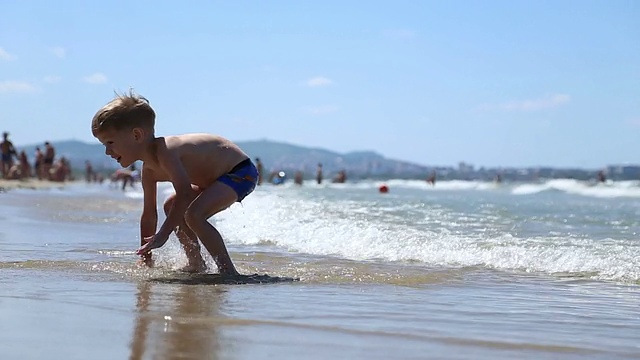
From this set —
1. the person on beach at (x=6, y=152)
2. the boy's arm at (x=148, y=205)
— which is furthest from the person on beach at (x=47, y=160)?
the boy's arm at (x=148, y=205)

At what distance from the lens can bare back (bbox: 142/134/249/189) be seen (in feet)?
17.1

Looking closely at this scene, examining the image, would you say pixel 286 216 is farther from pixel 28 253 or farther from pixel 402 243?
pixel 28 253

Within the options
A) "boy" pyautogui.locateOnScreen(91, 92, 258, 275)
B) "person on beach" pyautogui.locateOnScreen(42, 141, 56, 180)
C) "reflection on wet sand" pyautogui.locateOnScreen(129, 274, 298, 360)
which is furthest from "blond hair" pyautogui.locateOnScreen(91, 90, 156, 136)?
"person on beach" pyautogui.locateOnScreen(42, 141, 56, 180)

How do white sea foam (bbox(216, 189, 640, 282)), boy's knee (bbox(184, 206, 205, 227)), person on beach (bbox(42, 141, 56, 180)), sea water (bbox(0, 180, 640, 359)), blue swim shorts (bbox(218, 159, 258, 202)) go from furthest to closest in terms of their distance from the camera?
person on beach (bbox(42, 141, 56, 180)), white sea foam (bbox(216, 189, 640, 282)), blue swim shorts (bbox(218, 159, 258, 202)), boy's knee (bbox(184, 206, 205, 227)), sea water (bbox(0, 180, 640, 359))

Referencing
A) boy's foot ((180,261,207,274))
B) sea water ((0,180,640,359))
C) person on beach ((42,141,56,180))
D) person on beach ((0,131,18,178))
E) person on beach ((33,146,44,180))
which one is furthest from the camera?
person on beach ((33,146,44,180))

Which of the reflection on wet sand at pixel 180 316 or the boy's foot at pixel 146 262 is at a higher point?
the boy's foot at pixel 146 262

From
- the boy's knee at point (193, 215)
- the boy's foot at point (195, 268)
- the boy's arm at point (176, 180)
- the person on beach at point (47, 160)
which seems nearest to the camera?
the boy's arm at point (176, 180)

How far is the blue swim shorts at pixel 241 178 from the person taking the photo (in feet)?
18.0

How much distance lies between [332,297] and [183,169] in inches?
51.9

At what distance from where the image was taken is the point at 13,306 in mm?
3682

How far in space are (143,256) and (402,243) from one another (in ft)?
9.66

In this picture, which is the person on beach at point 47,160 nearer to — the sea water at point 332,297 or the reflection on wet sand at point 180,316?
the sea water at point 332,297

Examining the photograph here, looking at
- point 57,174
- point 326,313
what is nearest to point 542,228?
point 326,313

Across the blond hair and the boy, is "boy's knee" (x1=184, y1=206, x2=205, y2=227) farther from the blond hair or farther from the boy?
the blond hair
